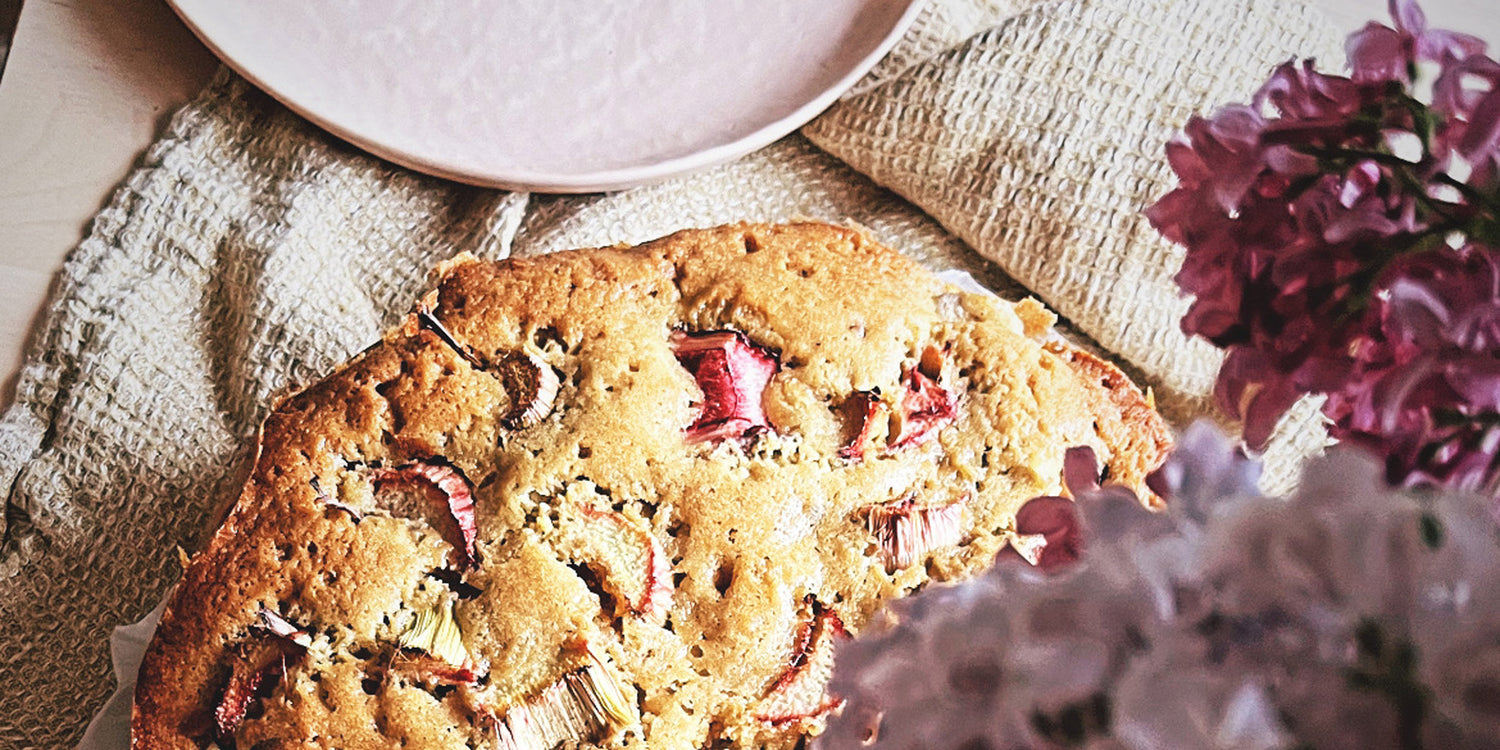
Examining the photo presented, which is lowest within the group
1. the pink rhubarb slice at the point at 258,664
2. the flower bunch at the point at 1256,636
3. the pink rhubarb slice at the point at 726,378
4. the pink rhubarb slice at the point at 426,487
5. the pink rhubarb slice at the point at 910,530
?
the pink rhubarb slice at the point at 258,664

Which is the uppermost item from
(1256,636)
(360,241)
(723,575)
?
(1256,636)

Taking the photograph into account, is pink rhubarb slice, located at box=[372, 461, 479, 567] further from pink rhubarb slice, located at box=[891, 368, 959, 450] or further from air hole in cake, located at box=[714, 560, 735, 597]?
pink rhubarb slice, located at box=[891, 368, 959, 450]

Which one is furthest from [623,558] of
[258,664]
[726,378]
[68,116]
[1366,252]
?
[68,116]

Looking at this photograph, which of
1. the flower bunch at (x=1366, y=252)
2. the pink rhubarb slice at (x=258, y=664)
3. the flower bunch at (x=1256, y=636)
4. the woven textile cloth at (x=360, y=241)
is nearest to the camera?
the flower bunch at (x=1256, y=636)

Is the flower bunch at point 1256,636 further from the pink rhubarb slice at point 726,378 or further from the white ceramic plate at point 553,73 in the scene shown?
the white ceramic plate at point 553,73

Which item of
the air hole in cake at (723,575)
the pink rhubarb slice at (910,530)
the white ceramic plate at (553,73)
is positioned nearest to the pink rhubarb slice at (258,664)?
the air hole in cake at (723,575)

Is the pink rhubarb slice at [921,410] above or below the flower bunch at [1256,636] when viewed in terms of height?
below

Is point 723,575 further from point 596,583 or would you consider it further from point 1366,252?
point 1366,252
